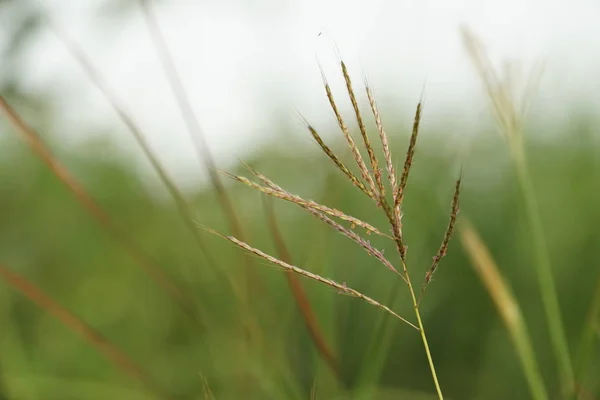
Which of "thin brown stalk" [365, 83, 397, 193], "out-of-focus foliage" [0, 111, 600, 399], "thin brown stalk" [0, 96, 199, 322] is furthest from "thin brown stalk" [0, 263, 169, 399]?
"thin brown stalk" [365, 83, 397, 193]

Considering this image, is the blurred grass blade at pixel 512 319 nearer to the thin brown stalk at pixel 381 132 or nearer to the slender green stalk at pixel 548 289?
the slender green stalk at pixel 548 289

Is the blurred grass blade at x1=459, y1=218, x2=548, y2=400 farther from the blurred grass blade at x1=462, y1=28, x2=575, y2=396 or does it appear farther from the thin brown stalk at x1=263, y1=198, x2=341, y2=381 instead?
the thin brown stalk at x1=263, y1=198, x2=341, y2=381

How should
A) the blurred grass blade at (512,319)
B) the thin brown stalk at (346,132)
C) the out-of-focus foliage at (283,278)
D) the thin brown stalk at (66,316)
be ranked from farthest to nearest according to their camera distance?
the out-of-focus foliage at (283,278) < the thin brown stalk at (66,316) < the blurred grass blade at (512,319) < the thin brown stalk at (346,132)

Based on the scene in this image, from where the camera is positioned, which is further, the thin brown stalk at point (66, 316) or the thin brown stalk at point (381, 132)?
the thin brown stalk at point (66, 316)

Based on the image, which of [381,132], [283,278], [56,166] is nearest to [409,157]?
[381,132]

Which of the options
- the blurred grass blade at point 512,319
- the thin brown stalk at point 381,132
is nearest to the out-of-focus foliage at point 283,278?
the blurred grass blade at point 512,319

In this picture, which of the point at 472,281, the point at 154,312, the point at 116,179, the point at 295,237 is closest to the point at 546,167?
the point at 472,281

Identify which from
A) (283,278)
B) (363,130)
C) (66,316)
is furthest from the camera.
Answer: (283,278)

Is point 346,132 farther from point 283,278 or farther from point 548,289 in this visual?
point 283,278

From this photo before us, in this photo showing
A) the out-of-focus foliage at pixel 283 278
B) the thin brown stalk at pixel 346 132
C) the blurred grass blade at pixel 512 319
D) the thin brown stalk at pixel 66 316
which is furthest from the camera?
the out-of-focus foliage at pixel 283 278
